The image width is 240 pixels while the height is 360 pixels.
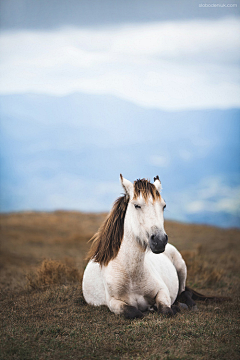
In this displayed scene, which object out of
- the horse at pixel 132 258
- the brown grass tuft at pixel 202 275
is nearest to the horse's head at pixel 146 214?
the horse at pixel 132 258

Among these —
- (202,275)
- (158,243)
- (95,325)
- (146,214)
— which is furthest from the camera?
(202,275)

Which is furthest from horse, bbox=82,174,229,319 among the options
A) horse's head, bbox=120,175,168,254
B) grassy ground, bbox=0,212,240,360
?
grassy ground, bbox=0,212,240,360

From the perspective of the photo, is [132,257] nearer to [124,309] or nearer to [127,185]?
[124,309]

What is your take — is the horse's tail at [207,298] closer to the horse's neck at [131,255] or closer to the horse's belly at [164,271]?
the horse's belly at [164,271]

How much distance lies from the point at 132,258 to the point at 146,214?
0.77 meters

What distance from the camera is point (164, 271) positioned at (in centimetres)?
534

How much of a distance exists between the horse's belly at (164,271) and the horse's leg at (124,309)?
0.65m

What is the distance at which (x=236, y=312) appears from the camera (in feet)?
16.9

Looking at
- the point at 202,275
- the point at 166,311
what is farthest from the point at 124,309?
the point at 202,275

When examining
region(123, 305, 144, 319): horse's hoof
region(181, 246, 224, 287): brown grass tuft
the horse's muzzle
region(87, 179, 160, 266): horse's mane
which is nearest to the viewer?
the horse's muzzle

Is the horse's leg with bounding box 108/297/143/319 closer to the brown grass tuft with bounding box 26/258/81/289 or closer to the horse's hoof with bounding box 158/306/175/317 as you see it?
the horse's hoof with bounding box 158/306/175/317

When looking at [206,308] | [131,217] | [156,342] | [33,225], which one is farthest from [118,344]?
[33,225]

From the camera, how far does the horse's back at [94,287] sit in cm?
497

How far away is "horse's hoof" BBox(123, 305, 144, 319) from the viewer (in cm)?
434
